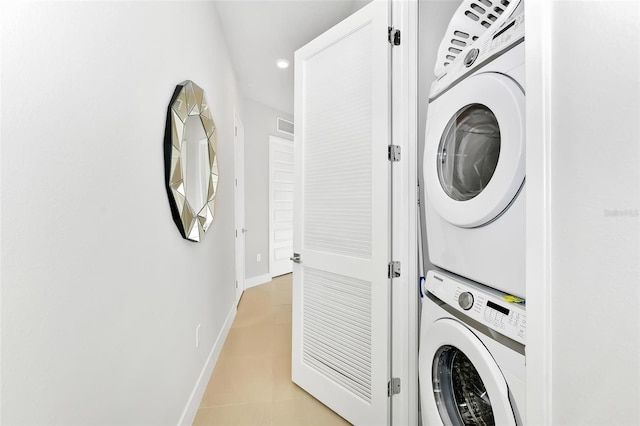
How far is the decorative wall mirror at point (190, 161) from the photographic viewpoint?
1.32m

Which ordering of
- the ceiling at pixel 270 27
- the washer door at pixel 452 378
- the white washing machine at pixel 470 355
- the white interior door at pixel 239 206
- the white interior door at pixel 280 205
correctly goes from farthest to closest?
1. the white interior door at pixel 280 205
2. the white interior door at pixel 239 206
3. the ceiling at pixel 270 27
4. the washer door at pixel 452 378
5. the white washing machine at pixel 470 355

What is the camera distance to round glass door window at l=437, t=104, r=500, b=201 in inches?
39.3

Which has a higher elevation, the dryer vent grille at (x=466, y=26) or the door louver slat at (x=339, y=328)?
the dryer vent grille at (x=466, y=26)

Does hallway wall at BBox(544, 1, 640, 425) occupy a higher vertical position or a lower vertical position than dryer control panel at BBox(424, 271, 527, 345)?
higher

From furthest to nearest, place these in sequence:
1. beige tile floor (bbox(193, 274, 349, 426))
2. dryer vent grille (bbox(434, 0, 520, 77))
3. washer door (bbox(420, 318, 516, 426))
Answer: beige tile floor (bbox(193, 274, 349, 426)), dryer vent grille (bbox(434, 0, 520, 77)), washer door (bbox(420, 318, 516, 426))

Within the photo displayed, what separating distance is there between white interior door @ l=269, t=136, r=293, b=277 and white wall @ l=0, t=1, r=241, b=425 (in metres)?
2.85

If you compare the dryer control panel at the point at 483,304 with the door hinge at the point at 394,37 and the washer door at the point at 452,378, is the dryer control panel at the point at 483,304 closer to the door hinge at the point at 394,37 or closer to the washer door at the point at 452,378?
the washer door at the point at 452,378

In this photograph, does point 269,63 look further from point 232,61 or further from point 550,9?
point 550,9

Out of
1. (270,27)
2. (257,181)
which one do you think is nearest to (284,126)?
(257,181)

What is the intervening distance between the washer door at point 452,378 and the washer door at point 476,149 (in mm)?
388

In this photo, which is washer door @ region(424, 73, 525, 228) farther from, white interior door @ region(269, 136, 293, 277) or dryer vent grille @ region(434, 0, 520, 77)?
white interior door @ region(269, 136, 293, 277)

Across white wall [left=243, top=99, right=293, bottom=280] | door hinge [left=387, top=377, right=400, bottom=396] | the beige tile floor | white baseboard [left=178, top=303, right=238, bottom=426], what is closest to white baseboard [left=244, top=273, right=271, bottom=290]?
white wall [left=243, top=99, right=293, bottom=280]

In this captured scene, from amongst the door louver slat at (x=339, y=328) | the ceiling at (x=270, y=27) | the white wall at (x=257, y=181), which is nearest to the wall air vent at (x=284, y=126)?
the white wall at (x=257, y=181)

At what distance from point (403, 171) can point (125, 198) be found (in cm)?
115
